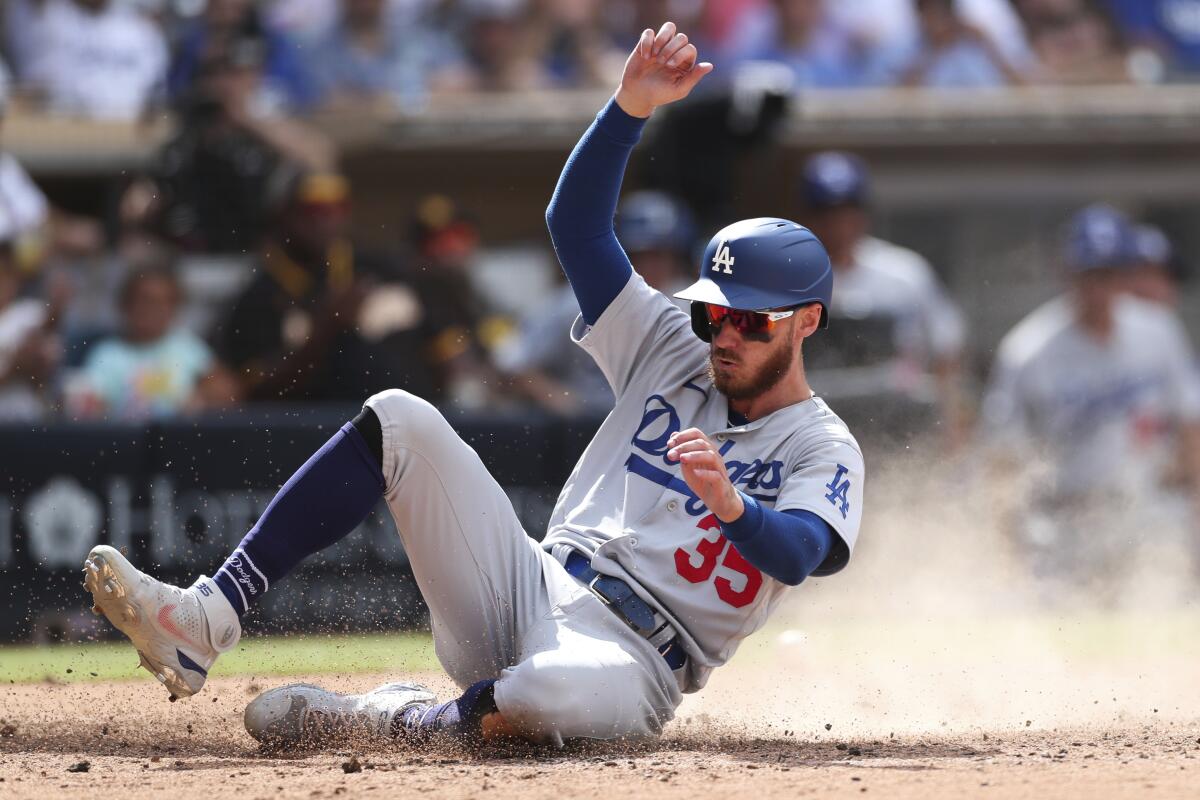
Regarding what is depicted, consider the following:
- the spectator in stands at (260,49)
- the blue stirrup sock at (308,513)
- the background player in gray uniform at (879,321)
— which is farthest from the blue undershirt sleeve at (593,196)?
the spectator in stands at (260,49)

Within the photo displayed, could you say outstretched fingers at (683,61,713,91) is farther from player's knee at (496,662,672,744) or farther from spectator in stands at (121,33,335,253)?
spectator in stands at (121,33,335,253)

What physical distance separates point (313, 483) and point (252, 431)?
3521 mm

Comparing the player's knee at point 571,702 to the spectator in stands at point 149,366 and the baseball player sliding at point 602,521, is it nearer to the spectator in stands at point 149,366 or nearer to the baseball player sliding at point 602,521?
the baseball player sliding at point 602,521

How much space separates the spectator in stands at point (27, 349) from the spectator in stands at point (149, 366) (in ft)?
0.51

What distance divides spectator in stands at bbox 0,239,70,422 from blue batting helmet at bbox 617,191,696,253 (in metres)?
2.96

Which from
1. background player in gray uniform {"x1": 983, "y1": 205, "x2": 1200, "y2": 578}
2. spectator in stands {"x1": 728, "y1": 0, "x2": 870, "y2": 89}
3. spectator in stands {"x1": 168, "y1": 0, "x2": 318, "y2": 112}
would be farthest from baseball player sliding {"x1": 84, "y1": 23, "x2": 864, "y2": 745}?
spectator in stands {"x1": 728, "y1": 0, "x2": 870, "y2": 89}

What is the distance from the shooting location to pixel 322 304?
28.7 ft

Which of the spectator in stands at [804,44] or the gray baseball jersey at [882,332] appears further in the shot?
the spectator in stands at [804,44]

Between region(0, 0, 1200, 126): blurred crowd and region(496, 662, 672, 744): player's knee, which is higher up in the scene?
region(0, 0, 1200, 126): blurred crowd

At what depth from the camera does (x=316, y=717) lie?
480cm


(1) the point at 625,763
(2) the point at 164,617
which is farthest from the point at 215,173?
(1) the point at 625,763

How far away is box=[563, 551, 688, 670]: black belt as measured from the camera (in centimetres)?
476

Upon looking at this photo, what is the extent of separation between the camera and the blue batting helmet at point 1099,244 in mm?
10266

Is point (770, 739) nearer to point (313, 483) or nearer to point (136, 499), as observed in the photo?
point (313, 483)
